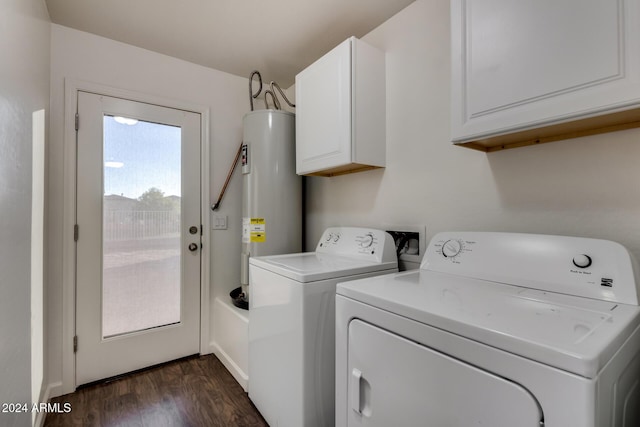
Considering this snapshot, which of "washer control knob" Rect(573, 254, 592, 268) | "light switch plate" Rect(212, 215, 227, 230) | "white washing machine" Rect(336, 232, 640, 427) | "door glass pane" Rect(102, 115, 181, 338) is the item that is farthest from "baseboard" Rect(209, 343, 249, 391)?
"washer control knob" Rect(573, 254, 592, 268)

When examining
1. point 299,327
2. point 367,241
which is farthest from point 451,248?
point 299,327

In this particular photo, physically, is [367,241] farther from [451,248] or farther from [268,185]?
[268,185]

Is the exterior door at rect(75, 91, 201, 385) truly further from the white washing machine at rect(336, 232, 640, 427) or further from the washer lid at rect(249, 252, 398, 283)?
the white washing machine at rect(336, 232, 640, 427)

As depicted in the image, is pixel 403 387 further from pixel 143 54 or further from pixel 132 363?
pixel 143 54

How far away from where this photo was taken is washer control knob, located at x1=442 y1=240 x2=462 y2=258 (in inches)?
50.1

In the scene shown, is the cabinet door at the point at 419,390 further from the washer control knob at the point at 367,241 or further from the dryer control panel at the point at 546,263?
the washer control knob at the point at 367,241

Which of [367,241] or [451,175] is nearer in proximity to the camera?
[451,175]

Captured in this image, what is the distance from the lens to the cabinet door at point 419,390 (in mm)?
652

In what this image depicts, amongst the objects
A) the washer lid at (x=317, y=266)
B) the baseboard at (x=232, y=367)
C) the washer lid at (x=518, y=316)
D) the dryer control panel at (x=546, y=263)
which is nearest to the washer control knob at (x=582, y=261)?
the dryer control panel at (x=546, y=263)

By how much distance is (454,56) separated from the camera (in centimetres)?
117

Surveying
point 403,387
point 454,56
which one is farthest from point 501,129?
point 403,387

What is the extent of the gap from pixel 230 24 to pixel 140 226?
1.52m

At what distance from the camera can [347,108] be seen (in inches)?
65.8

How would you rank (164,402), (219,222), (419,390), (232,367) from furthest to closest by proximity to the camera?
(219,222) → (232,367) → (164,402) → (419,390)
